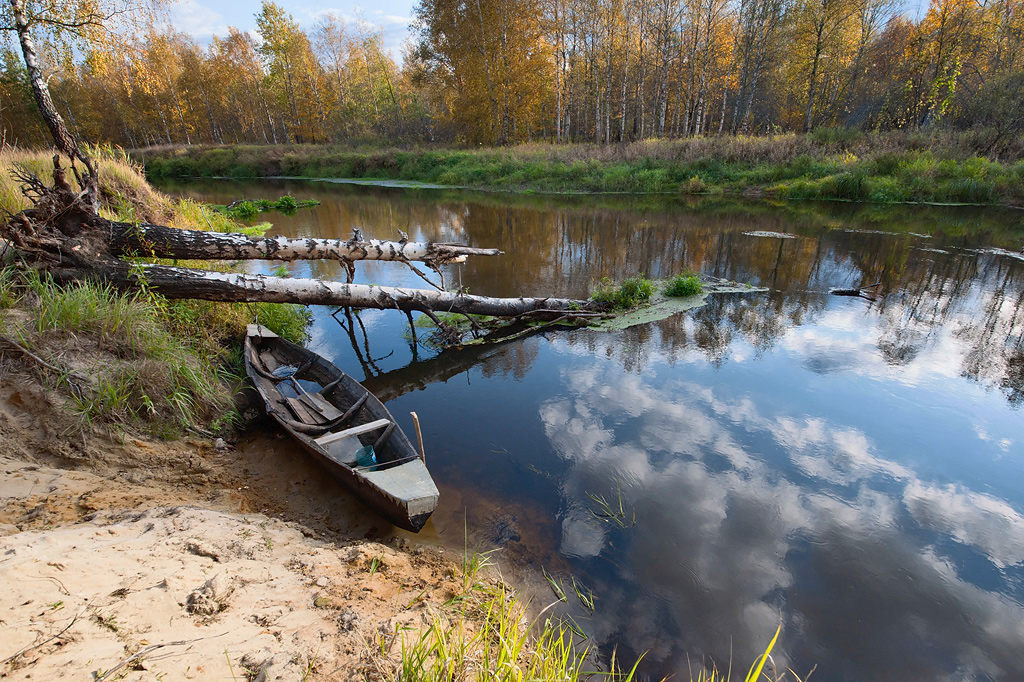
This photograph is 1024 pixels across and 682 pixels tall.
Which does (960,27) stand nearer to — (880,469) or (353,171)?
(880,469)

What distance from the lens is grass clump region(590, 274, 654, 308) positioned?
874 centimetres

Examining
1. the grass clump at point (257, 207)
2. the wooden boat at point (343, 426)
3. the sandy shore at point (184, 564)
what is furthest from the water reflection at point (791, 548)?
the grass clump at point (257, 207)

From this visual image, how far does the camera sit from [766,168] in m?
20.2

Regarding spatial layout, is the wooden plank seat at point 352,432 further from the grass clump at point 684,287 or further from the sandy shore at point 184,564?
the grass clump at point 684,287

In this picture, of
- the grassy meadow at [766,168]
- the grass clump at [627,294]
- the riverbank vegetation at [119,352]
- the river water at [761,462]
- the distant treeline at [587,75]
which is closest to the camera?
the river water at [761,462]

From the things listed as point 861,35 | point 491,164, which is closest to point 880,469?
point 491,164

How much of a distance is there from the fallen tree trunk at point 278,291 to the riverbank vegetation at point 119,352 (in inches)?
A: 6.5

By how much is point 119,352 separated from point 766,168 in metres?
23.3

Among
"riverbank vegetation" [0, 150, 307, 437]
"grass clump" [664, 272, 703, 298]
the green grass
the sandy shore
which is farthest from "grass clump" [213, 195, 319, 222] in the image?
the green grass

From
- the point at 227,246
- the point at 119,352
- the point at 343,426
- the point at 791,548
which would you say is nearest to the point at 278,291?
the point at 227,246

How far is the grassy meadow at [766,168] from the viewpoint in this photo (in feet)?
56.0

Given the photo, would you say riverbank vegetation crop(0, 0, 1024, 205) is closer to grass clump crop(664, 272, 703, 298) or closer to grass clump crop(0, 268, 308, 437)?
grass clump crop(0, 268, 308, 437)

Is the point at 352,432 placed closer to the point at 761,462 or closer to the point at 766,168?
the point at 761,462

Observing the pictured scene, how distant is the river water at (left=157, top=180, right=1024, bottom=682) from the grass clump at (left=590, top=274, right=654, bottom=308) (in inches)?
34.6
